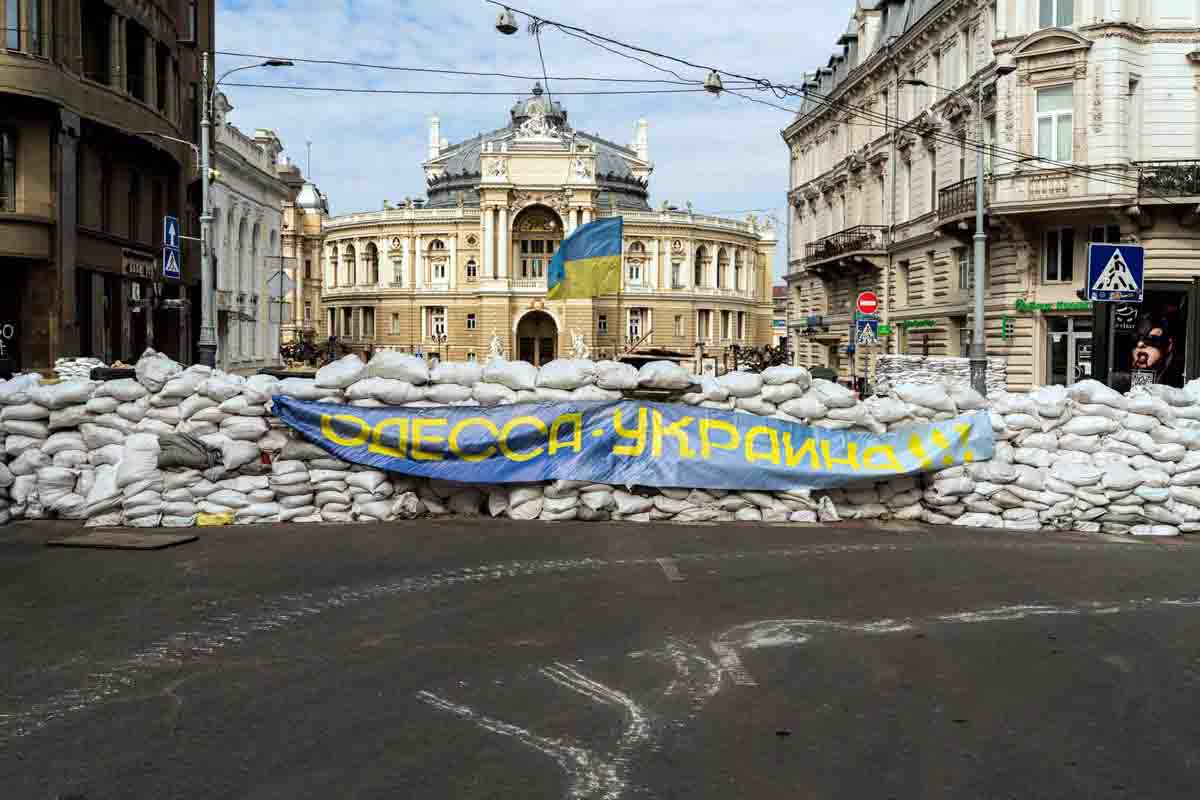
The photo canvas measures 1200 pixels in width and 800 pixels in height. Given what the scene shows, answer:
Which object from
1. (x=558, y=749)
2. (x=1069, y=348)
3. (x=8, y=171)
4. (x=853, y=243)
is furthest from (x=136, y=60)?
(x=558, y=749)

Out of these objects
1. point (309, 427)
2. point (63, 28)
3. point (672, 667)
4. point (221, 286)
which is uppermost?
point (63, 28)

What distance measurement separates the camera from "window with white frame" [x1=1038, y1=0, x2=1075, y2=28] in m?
26.3

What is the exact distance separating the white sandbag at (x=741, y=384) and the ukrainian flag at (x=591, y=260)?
7186 millimetres

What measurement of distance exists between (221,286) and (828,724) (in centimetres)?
4158

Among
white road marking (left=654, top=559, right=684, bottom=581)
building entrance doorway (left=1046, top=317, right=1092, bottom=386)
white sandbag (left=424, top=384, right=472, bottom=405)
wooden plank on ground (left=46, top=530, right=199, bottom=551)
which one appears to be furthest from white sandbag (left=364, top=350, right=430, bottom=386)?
building entrance doorway (left=1046, top=317, right=1092, bottom=386)

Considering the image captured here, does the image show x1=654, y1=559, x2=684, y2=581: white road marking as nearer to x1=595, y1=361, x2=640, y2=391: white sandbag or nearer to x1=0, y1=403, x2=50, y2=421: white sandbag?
x1=595, y1=361, x2=640, y2=391: white sandbag

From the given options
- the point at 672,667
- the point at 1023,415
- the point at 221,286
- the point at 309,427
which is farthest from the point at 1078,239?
the point at 221,286

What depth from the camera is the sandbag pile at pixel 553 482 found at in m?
10.9

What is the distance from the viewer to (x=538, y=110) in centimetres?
9794

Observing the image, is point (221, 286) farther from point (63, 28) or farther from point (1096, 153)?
point (1096, 153)

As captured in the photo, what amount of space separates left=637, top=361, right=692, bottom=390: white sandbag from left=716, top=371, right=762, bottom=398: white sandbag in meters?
0.39

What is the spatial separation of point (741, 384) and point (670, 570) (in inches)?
131

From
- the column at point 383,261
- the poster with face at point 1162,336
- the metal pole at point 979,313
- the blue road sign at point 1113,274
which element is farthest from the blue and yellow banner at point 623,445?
the column at point 383,261

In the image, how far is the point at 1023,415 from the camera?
11.3 metres
